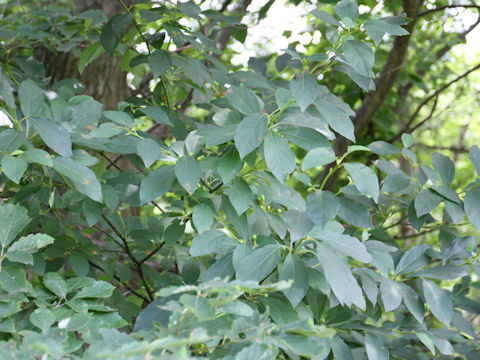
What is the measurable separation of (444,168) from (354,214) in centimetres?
38

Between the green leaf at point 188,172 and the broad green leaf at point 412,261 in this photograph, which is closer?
the green leaf at point 188,172

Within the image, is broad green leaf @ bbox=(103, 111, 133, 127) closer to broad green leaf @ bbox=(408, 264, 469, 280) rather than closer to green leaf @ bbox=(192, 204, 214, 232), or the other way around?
green leaf @ bbox=(192, 204, 214, 232)

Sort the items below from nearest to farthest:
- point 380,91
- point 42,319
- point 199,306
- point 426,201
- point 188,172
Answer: point 199,306 < point 42,319 < point 188,172 < point 426,201 < point 380,91

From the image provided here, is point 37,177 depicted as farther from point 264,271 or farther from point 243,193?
point 264,271

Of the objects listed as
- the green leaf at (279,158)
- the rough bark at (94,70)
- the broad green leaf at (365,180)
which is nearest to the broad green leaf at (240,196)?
the green leaf at (279,158)

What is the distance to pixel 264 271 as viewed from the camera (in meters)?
1.08

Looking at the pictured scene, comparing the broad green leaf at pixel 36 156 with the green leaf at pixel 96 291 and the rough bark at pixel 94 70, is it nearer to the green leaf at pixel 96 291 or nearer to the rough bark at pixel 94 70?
the green leaf at pixel 96 291

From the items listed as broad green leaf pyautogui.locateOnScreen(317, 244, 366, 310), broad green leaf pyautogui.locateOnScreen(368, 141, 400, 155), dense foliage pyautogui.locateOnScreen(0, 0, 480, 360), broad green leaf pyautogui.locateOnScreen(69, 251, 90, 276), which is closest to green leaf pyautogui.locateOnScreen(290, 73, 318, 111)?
dense foliage pyautogui.locateOnScreen(0, 0, 480, 360)

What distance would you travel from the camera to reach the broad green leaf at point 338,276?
1.07 m

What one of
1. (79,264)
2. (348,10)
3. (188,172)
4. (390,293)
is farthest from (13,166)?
(390,293)

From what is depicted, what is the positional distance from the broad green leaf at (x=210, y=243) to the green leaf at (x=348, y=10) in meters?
0.62

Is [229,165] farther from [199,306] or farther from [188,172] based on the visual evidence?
[199,306]

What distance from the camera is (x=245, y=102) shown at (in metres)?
1.21

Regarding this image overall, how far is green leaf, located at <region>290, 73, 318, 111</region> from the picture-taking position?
111cm
